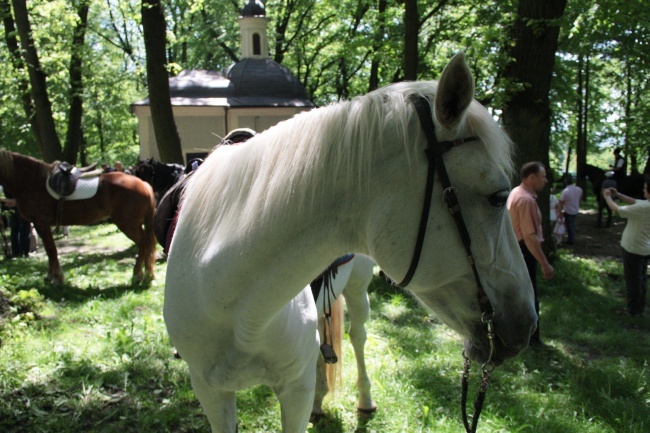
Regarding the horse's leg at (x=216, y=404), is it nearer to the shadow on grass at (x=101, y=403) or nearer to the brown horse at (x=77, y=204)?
the shadow on grass at (x=101, y=403)

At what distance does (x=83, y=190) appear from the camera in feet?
25.0

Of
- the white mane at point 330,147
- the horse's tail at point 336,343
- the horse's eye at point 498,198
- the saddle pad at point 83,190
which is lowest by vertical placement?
the horse's tail at point 336,343

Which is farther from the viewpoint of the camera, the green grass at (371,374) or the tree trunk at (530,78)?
the tree trunk at (530,78)

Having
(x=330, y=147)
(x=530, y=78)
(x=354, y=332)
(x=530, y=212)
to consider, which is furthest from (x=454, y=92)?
(x=530, y=78)

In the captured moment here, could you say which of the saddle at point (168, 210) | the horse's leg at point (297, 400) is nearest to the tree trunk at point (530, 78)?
the saddle at point (168, 210)

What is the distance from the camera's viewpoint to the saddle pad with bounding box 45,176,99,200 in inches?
295

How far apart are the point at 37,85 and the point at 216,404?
1317 centimetres

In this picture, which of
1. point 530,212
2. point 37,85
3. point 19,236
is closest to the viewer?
point 530,212

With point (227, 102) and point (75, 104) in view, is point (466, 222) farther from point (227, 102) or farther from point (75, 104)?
point (227, 102)

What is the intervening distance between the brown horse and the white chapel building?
43.8 ft

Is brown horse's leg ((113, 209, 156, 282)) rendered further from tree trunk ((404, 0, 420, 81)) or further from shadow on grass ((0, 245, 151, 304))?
tree trunk ((404, 0, 420, 81))

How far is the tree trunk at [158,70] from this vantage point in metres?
8.52

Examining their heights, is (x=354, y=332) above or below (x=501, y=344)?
below

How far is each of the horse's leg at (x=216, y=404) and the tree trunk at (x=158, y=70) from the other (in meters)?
7.56
